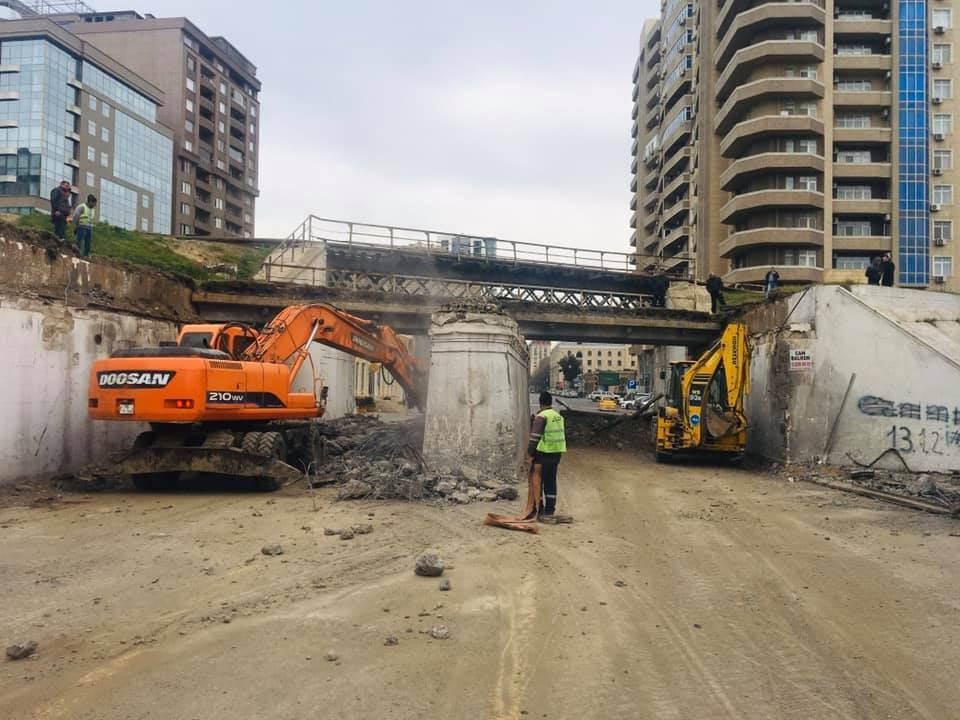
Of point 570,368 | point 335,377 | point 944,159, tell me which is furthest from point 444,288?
point 570,368

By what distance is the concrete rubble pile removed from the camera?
35.4 ft

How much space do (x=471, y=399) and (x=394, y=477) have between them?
→ 6.10 feet

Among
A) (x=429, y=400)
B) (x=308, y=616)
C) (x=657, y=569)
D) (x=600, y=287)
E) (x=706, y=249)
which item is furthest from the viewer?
(x=706, y=249)

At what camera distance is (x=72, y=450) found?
12.7 m

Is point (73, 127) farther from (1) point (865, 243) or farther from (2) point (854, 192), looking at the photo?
(1) point (865, 243)

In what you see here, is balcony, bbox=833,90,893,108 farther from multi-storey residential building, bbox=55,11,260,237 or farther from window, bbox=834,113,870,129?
multi-storey residential building, bbox=55,11,260,237

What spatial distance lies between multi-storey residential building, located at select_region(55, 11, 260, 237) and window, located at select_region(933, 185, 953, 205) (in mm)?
67500

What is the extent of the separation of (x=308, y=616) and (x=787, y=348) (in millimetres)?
13444

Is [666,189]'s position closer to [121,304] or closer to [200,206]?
[200,206]

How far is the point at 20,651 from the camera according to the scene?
4.67 meters

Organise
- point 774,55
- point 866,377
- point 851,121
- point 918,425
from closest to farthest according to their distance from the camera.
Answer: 1. point 918,425
2. point 866,377
3. point 774,55
4. point 851,121

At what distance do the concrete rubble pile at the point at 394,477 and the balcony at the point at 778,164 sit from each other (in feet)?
141

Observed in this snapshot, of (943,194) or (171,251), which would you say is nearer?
(171,251)

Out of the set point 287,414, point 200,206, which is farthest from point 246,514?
point 200,206
